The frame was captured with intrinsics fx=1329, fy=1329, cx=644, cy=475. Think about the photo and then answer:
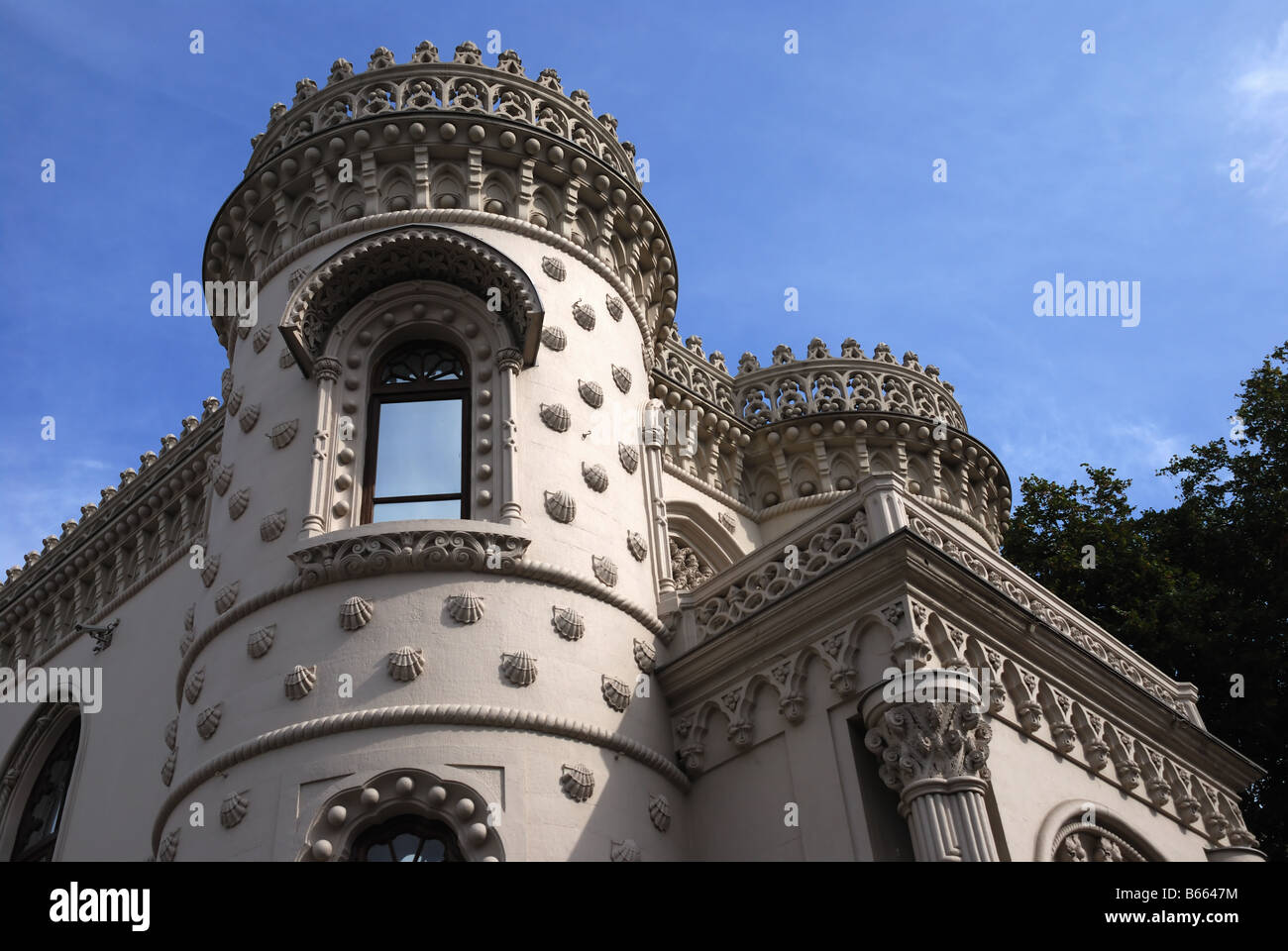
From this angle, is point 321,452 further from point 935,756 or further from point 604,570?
point 935,756

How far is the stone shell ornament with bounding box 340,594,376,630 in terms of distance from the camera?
12.3 metres

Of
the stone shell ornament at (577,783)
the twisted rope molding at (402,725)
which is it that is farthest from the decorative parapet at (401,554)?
the stone shell ornament at (577,783)

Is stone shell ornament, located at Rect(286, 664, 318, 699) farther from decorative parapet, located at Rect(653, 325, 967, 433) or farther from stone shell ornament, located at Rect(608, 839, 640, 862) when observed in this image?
decorative parapet, located at Rect(653, 325, 967, 433)

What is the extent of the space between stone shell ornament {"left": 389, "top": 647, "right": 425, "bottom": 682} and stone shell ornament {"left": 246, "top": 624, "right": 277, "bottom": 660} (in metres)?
1.30

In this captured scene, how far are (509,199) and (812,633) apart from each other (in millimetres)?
6716

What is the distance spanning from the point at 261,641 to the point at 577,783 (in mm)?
3317

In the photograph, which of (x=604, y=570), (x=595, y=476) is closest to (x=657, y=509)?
(x=595, y=476)

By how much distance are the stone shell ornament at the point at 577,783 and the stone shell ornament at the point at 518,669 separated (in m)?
0.86

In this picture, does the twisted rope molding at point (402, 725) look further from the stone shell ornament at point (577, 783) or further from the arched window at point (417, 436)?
the arched window at point (417, 436)

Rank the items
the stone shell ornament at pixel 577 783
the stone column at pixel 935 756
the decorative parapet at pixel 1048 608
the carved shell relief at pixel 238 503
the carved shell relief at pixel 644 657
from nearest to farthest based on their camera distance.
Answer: the stone column at pixel 935 756 < the stone shell ornament at pixel 577 783 < the decorative parapet at pixel 1048 608 < the carved shell relief at pixel 644 657 < the carved shell relief at pixel 238 503

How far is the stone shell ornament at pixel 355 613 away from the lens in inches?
484

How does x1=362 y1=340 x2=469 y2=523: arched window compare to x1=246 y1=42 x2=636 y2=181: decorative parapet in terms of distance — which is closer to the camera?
x1=362 y1=340 x2=469 y2=523: arched window

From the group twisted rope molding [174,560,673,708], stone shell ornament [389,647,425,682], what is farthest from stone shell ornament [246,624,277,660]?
stone shell ornament [389,647,425,682]
